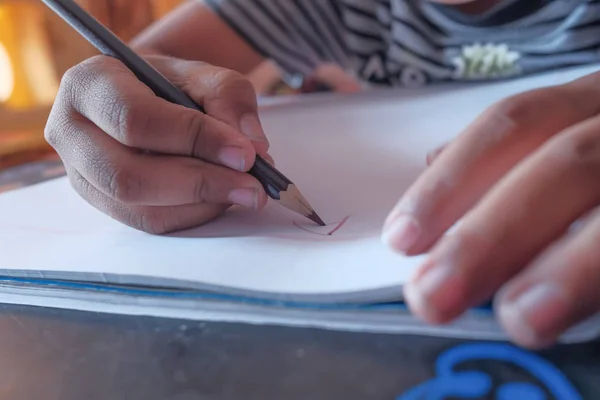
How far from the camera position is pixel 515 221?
229 mm

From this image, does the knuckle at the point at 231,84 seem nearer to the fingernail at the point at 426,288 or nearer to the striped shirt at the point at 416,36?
the fingernail at the point at 426,288

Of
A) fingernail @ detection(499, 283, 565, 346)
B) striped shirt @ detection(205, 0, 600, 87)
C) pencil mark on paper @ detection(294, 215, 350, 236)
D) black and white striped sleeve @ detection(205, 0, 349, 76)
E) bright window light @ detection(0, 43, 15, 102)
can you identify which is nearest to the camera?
fingernail @ detection(499, 283, 565, 346)

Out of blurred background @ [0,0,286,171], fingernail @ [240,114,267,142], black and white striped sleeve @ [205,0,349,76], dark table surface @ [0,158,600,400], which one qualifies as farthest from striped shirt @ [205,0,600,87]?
dark table surface @ [0,158,600,400]

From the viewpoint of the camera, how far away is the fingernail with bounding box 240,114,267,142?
364 millimetres

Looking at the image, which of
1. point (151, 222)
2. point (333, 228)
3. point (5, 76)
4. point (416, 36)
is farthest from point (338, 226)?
point (5, 76)

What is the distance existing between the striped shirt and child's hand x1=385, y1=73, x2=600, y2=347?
32cm

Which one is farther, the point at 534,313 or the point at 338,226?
the point at 338,226

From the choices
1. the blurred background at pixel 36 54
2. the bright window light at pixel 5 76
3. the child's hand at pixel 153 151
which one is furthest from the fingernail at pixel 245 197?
the bright window light at pixel 5 76

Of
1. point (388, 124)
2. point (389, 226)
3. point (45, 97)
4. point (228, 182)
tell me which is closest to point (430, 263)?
point (389, 226)

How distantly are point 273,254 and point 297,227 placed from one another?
0.05m

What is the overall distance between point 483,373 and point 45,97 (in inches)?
40.4

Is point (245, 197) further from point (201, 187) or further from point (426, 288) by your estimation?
point (426, 288)

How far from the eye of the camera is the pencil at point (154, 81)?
0.33 metres

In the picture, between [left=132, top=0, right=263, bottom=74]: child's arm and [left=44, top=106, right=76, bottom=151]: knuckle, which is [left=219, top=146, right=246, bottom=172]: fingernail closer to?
[left=44, top=106, right=76, bottom=151]: knuckle
